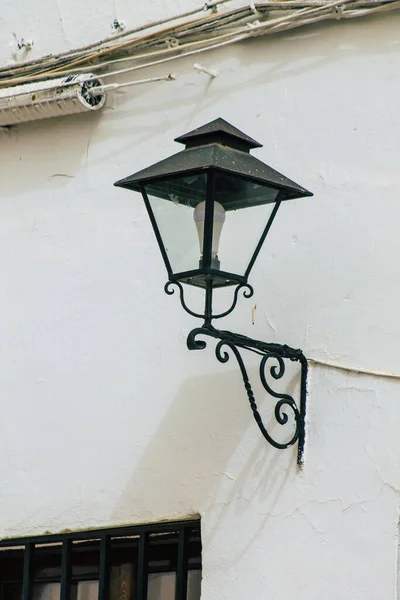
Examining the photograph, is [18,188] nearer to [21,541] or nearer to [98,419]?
[98,419]

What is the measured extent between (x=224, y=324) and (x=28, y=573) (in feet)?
3.91

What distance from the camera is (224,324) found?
4434 mm

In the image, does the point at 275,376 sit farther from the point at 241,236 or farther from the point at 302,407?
the point at 241,236

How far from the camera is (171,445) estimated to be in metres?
4.43

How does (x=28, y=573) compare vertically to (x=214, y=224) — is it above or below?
below

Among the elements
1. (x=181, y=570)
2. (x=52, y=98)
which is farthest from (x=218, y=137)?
(x=181, y=570)

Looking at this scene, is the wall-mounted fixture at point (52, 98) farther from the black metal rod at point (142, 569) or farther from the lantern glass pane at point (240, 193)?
the black metal rod at point (142, 569)

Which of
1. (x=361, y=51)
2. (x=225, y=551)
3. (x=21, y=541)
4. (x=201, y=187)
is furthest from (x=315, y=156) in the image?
(x=21, y=541)

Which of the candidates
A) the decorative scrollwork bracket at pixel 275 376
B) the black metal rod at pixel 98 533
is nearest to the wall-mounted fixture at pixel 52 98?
the decorative scrollwork bracket at pixel 275 376

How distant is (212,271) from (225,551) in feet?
3.33

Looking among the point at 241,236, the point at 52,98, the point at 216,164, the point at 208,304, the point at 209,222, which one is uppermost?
the point at 52,98

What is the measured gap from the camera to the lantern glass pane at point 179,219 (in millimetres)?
3867

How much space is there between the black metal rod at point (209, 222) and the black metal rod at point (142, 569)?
3.84 feet

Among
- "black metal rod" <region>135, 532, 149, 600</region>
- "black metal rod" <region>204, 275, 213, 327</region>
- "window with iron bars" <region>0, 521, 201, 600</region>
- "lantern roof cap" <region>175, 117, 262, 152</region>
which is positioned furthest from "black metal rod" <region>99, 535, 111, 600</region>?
"lantern roof cap" <region>175, 117, 262, 152</region>
